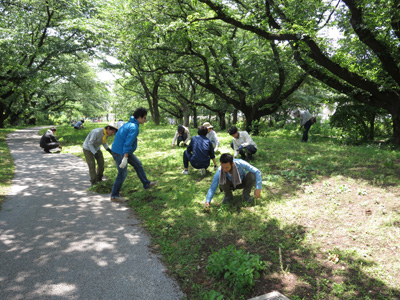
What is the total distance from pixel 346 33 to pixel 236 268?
11.4 metres

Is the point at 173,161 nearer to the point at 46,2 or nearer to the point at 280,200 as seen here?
the point at 280,200

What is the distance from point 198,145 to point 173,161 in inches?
98.1

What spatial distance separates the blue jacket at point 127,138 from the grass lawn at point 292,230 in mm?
1236

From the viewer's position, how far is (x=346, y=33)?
1049 cm

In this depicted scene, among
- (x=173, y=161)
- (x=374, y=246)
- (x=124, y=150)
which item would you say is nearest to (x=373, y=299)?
(x=374, y=246)

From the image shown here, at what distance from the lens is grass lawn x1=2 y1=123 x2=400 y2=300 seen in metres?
2.89

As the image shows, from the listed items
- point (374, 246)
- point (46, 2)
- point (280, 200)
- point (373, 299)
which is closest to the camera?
point (373, 299)

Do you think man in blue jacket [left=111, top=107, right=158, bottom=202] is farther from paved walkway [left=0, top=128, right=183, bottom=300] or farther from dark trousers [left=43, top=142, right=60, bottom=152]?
dark trousers [left=43, top=142, right=60, bottom=152]

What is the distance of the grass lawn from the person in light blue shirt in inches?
11.3

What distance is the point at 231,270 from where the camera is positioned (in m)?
2.91

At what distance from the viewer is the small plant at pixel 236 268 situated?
2801 millimetres

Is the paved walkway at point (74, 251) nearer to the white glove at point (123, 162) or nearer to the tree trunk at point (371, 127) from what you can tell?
the white glove at point (123, 162)

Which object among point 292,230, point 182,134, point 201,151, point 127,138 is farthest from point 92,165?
point 292,230

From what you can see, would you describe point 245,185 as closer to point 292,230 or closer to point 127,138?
point 292,230
